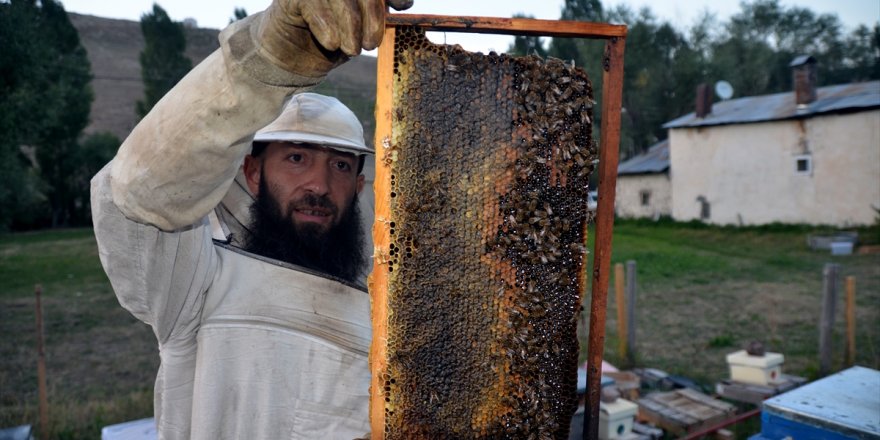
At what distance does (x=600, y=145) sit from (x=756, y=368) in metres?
6.42

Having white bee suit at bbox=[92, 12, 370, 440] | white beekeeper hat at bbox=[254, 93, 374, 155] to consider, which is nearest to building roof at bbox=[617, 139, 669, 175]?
white beekeeper hat at bbox=[254, 93, 374, 155]

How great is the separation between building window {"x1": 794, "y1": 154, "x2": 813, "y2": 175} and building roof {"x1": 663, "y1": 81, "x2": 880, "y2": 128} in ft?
5.28

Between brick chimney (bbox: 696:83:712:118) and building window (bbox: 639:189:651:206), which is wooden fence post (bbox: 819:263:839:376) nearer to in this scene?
brick chimney (bbox: 696:83:712:118)

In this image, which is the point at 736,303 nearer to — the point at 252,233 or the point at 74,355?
the point at 252,233

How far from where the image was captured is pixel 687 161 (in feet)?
91.5

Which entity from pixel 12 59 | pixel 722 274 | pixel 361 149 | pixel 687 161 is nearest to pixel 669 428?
pixel 361 149

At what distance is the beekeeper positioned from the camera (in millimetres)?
1819

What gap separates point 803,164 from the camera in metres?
23.7

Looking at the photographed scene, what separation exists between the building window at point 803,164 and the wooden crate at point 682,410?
20.2 m

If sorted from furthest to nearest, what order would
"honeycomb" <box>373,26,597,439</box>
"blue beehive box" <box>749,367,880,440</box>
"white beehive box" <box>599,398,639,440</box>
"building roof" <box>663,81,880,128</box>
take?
"building roof" <box>663,81,880,128</box>, "white beehive box" <box>599,398,639,440</box>, "blue beehive box" <box>749,367,880,440</box>, "honeycomb" <box>373,26,597,439</box>

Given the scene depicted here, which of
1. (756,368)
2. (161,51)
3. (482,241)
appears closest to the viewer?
(482,241)

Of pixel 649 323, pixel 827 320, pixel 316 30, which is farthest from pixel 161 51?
pixel 316 30

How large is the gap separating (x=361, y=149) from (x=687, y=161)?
2774 cm

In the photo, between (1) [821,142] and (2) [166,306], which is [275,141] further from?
(1) [821,142]
